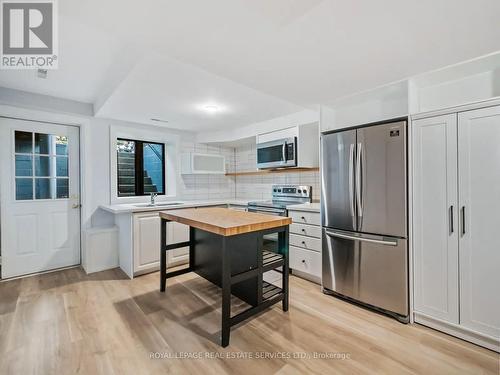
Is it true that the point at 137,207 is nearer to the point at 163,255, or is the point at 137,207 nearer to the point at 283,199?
the point at 163,255

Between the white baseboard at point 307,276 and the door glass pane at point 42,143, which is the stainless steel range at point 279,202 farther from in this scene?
the door glass pane at point 42,143

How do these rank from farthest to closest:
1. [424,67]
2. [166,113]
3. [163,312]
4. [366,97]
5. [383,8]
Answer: [166,113] → [366,97] → [163,312] → [424,67] → [383,8]

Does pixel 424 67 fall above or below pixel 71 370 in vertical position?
above

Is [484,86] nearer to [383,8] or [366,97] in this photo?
[366,97]

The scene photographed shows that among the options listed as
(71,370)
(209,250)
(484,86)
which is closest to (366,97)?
(484,86)

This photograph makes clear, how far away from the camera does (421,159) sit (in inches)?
80.7

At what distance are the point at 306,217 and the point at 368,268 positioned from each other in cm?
87

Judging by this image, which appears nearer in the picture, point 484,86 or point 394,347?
point 394,347

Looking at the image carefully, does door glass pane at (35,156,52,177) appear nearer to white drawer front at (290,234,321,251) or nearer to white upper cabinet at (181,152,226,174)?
white upper cabinet at (181,152,226,174)

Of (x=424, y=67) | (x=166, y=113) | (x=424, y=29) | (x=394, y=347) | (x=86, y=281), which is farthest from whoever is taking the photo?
(x=166, y=113)

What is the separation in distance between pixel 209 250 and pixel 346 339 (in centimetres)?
149

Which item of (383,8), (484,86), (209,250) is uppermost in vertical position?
(383,8)

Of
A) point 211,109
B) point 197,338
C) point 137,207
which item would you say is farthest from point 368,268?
point 137,207

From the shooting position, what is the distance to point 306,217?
294 cm
